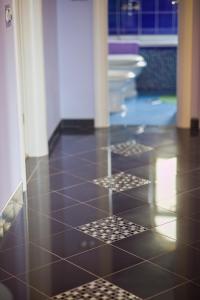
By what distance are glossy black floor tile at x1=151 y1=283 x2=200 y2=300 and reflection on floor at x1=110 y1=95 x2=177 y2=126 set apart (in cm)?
381

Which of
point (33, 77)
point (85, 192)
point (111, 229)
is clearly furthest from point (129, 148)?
point (111, 229)

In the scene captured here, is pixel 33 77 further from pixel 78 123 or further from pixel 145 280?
pixel 145 280

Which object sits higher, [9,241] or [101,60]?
[101,60]

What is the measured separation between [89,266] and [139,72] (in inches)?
219

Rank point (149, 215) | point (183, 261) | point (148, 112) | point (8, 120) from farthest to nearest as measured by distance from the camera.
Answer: point (148, 112) → point (8, 120) → point (149, 215) → point (183, 261)

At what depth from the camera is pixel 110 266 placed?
3.63 meters

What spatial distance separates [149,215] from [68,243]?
0.68m

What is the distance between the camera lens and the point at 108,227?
13.7ft

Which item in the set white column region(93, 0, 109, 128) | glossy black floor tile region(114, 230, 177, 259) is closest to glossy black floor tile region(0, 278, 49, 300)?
glossy black floor tile region(114, 230, 177, 259)

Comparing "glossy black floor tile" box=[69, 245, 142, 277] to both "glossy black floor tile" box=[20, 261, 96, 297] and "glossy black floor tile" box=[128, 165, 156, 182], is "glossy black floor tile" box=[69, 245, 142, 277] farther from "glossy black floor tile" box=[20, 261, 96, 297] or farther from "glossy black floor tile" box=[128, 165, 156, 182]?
"glossy black floor tile" box=[128, 165, 156, 182]

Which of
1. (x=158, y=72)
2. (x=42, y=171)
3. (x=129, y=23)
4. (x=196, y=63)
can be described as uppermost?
(x=129, y=23)

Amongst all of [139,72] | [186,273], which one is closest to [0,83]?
[186,273]

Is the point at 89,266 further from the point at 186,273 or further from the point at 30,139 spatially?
the point at 30,139

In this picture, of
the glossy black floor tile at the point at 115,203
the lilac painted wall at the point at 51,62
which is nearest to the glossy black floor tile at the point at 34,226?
the glossy black floor tile at the point at 115,203
